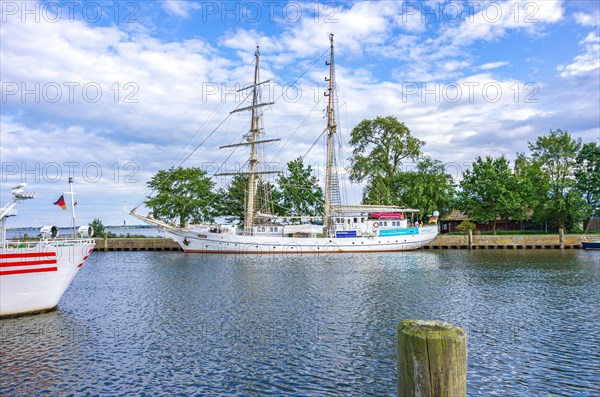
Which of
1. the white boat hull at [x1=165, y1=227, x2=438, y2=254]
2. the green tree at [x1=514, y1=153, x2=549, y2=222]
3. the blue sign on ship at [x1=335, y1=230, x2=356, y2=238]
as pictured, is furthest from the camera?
the green tree at [x1=514, y1=153, x2=549, y2=222]

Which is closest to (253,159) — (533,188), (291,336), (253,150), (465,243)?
(253,150)

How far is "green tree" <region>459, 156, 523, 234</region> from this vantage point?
6004 cm

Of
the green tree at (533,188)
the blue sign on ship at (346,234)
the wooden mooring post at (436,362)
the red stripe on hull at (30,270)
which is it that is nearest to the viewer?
the wooden mooring post at (436,362)

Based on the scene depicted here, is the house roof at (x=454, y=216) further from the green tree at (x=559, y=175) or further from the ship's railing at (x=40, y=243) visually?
the ship's railing at (x=40, y=243)

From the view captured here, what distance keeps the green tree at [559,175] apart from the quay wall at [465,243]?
716 cm

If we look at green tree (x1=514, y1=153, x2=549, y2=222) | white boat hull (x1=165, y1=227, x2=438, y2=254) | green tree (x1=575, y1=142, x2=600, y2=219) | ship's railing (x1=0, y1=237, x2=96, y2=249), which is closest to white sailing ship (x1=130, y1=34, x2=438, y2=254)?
white boat hull (x1=165, y1=227, x2=438, y2=254)

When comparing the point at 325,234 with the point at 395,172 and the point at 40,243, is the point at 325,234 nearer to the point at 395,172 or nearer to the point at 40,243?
the point at 395,172

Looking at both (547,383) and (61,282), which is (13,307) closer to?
(61,282)

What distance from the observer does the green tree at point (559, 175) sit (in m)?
60.9

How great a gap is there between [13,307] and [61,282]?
221 cm

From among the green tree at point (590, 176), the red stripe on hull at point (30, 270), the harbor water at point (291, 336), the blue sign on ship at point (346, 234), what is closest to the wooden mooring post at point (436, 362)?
the harbor water at point (291, 336)

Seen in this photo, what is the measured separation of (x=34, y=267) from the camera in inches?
734

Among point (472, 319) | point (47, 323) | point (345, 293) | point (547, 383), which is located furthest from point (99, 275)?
point (547, 383)

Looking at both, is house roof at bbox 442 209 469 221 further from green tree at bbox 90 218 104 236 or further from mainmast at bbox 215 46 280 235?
green tree at bbox 90 218 104 236
